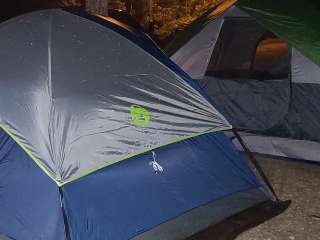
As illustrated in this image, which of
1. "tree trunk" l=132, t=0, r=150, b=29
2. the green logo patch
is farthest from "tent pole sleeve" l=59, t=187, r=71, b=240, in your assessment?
"tree trunk" l=132, t=0, r=150, b=29

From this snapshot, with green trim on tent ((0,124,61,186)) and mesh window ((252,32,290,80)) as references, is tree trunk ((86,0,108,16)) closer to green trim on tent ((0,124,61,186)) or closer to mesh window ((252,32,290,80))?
mesh window ((252,32,290,80))

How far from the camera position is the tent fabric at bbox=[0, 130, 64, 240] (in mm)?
3832

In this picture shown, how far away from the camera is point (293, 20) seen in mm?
5836

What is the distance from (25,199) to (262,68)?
→ 3.35m

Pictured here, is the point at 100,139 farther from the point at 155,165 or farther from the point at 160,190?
the point at 160,190

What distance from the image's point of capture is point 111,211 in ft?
13.3

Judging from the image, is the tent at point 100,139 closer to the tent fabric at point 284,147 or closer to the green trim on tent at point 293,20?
the tent fabric at point 284,147

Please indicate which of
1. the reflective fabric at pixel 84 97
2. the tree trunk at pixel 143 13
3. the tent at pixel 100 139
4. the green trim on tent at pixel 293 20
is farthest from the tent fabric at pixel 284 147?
the tree trunk at pixel 143 13

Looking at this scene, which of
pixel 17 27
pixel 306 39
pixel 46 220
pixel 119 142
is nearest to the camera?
pixel 46 220

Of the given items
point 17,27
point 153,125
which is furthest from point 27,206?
point 17,27

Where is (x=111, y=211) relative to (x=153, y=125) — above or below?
below

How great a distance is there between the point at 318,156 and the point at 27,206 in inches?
131

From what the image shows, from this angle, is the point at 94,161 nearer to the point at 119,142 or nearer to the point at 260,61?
the point at 119,142

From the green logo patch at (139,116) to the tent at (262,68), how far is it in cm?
213
